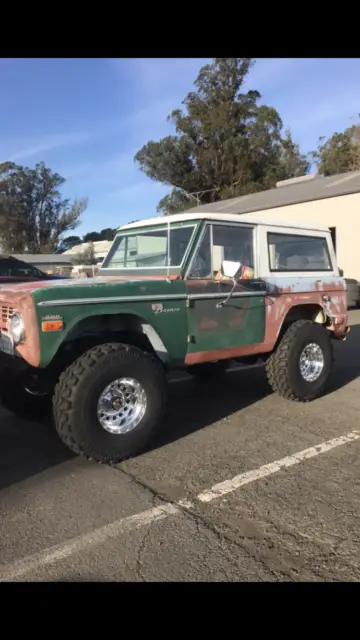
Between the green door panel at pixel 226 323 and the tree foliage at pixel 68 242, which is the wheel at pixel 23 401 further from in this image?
the tree foliage at pixel 68 242

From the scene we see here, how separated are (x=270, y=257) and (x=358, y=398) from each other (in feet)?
6.33

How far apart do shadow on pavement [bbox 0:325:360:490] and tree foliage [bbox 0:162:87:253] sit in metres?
61.1

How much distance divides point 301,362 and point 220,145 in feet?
131

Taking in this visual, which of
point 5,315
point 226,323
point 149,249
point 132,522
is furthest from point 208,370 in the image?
point 132,522

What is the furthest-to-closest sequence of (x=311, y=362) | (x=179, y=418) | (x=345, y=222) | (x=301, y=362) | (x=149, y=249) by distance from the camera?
(x=345, y=222)
(x=311, y=362)
(x=301, y=362)
(x=149, y=249)
(x=179, y=418)

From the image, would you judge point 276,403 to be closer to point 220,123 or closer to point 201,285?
point 201,285

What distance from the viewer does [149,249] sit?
5242mm

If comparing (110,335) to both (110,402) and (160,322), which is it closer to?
(160,322)

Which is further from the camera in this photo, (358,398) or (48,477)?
(358,398)

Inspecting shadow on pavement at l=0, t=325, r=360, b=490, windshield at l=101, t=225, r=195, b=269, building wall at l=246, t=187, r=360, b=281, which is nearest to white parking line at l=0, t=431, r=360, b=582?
shadow on pavement at l=0, t=325, r=360, b=490

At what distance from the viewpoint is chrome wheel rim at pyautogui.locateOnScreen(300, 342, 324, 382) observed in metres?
5.60

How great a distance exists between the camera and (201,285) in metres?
4.60

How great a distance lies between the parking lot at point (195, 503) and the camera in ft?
8.63
